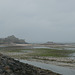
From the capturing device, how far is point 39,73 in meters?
15.3

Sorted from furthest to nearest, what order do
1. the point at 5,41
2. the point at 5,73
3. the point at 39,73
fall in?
the point at 5,41 → the point at 39,73 → the point at 5,73

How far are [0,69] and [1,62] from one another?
2220mm

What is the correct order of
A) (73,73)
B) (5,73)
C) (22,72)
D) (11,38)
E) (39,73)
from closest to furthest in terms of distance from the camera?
(5,73) < (22,72) < (39,73) < (73,73) < (11,38)

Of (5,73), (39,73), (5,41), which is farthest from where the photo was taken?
(5,41)

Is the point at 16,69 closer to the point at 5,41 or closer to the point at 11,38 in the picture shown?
the point at 5,41

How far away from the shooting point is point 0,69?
1239 centimetres

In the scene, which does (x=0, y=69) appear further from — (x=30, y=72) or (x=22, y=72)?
(x=30, y=72)

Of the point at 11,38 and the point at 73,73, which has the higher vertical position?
the point at 11,38

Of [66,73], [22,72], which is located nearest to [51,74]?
[66,73]

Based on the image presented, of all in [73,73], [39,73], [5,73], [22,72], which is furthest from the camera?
[73,73]

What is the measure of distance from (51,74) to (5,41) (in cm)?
12507

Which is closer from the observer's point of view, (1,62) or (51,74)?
(1,62)

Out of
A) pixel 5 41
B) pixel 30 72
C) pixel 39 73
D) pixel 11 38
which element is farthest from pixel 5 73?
pixel 11 38

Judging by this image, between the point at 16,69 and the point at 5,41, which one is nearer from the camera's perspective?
the point at 16,69
